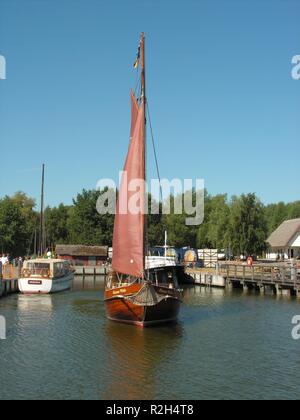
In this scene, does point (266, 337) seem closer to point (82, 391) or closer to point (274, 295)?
point (82, 391)

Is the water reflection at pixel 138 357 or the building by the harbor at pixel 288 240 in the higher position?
the building by the harbor at pixel 288 240

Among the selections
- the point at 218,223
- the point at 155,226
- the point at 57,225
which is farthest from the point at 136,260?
the point at 57,225

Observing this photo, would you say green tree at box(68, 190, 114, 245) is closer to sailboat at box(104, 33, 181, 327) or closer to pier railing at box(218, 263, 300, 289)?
pier railing at box(218, 263, 300, 289)

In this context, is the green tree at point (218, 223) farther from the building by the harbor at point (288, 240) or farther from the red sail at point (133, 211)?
the red sail at point (133, 211)

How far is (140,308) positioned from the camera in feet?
88.7

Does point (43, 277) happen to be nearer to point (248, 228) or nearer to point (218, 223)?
point (248, 228)

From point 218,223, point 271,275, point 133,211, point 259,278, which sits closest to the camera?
point 133,211

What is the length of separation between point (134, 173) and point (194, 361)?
1176 cm

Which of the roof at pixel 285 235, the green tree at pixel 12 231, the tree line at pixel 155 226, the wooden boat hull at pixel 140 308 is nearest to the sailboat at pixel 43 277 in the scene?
the wooden boat hull at pixel 140 308

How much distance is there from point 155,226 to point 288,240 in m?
34.0

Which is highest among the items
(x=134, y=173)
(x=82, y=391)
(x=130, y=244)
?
(x=134, y=173)

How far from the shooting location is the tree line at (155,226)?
70250 millimetres

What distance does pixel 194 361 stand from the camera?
2081 centimetres

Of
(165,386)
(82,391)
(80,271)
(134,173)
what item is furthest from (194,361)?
(80,271)
